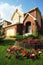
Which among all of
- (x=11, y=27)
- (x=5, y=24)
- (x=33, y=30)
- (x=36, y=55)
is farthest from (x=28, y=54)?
(x=5, y=24)

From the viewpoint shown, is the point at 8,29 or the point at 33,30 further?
the point at 8,29

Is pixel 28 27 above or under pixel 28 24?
under

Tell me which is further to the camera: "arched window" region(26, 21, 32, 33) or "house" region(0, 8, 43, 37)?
"arched window" region(26, 21, 32, 33)

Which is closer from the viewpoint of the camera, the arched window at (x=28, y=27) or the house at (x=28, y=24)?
the house at (x=28, y=24)

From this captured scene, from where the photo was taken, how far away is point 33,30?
34219 millimetres

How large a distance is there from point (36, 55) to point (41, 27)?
22.4 metres

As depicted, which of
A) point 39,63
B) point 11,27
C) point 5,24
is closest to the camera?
point 39,63

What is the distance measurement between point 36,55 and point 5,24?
29.9 meters

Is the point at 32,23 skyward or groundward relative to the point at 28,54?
skyward

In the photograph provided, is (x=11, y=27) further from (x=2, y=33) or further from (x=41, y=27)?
(x=41, y=27)

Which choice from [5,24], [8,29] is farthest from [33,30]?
[5,24]

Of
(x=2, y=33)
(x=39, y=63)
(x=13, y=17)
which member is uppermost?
(x=13, y=17)

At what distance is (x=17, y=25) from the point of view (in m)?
35.9

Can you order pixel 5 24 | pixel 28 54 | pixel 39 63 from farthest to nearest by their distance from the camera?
pixel 5 24 → pixel 28 54 → pixel 39 63
